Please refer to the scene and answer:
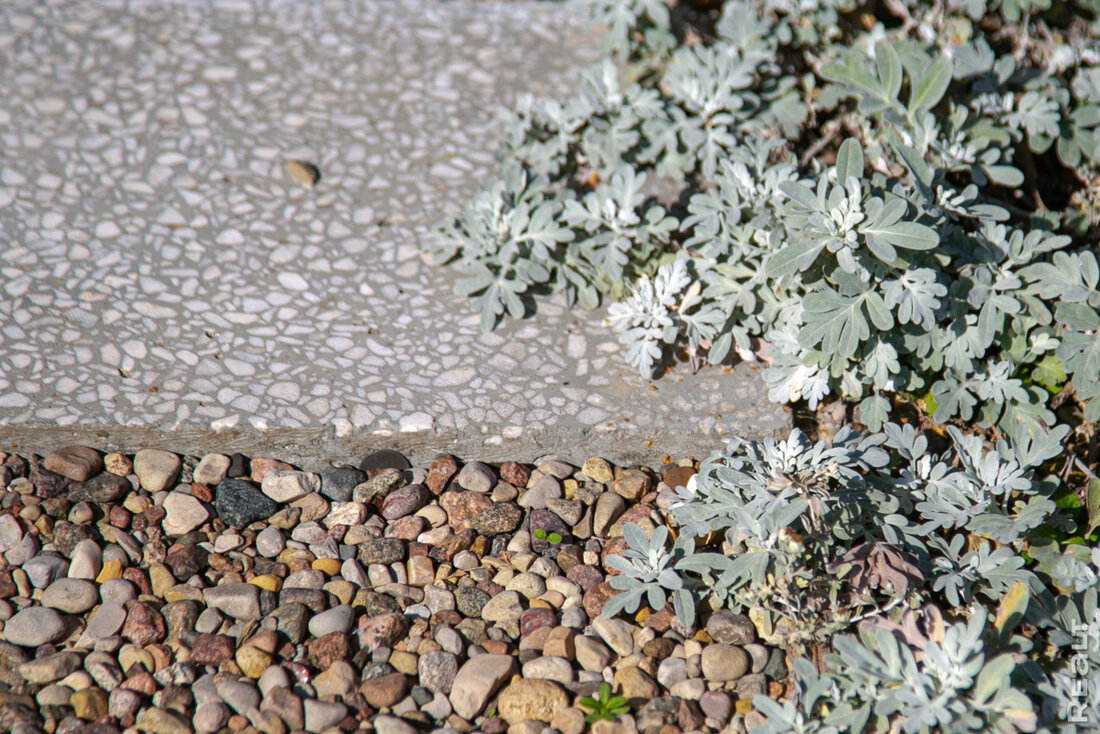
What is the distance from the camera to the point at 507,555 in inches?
96.0

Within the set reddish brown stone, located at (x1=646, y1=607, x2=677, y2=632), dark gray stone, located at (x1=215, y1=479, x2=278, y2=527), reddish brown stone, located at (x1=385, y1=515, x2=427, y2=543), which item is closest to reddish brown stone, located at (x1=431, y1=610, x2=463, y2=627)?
reddish brown stone, located at (x1=385, y1=515, x2=427, y2=543)

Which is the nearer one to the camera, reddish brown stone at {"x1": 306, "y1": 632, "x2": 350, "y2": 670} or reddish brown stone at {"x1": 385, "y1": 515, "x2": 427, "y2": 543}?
reddish brown stone at {"x1": 306, "y1": 632, "x2": 350, "y2": 670}

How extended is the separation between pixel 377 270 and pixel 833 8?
6.72ft

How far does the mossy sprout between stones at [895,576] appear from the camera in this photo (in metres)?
1.89

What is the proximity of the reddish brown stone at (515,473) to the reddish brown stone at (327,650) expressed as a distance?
67 cm

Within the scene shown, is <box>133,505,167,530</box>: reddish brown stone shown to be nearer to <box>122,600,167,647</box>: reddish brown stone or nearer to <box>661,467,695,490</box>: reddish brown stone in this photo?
<box>122,600,167,647</box>: reddish brown stone

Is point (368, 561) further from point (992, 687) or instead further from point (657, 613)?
point (992, 687)

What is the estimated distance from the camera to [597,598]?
91.0 inches

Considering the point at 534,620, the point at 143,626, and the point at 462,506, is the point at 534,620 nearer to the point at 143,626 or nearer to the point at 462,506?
the point at 462,506

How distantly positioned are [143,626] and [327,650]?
467 mm

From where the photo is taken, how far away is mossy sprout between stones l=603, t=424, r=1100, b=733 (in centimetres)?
189

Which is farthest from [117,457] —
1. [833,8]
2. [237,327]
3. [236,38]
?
[833,8]

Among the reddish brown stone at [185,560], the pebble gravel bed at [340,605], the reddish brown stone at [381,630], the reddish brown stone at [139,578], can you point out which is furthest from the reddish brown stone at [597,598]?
the reddish brown stone at [139,578]

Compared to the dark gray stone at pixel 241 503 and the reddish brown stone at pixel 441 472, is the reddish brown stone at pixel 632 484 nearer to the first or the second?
the reddish brown stone at pixel 441 472
